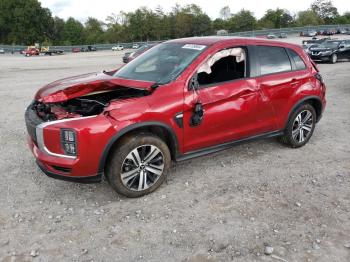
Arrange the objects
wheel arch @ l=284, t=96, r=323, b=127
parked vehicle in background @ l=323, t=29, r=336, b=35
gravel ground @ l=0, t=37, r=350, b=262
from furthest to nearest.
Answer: parked vehicle in background @ l=323, t=29, r=336, b=35
wheel arch @ l=284, t=96, r=323, b=127
gravel ground @ l=0, t=37, r=350, b=262

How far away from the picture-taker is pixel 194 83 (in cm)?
438

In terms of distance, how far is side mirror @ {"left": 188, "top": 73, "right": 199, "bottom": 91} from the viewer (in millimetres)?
4340

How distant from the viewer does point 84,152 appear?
3.75 m

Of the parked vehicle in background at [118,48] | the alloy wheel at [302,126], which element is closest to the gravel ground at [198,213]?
the alloy wheel at [302,126]

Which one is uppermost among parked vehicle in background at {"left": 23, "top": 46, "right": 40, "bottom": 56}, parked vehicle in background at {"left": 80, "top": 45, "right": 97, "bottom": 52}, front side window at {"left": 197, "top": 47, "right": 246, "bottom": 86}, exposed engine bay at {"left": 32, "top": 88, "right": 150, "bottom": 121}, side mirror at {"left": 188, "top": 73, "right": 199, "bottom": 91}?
parked vehicle in background at {"left": 80, "top": 45, "right": 97, "bottom": 52}

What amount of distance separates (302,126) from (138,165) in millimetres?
3025

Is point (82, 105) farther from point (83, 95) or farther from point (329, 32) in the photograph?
point (329, 32)

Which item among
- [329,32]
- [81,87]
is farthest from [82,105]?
[329,32]

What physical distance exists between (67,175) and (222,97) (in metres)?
2.09

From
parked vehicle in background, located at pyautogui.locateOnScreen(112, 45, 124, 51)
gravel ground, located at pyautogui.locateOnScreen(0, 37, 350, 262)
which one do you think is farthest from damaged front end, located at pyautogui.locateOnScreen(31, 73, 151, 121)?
parked vehicle in background, located at pyautogui.locateOnScreen(112, 45, 124, 51)

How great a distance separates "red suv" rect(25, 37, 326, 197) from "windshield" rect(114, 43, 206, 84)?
19 mm

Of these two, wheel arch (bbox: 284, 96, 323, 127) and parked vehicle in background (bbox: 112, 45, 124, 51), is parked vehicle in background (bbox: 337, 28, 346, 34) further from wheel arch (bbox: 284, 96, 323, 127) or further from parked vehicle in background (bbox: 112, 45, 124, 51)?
wheel arch (bbox: 284, 96, 323, 127)

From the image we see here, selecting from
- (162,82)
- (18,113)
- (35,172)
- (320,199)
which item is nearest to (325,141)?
(320,199)

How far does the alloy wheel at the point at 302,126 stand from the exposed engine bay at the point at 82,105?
8.90ft
